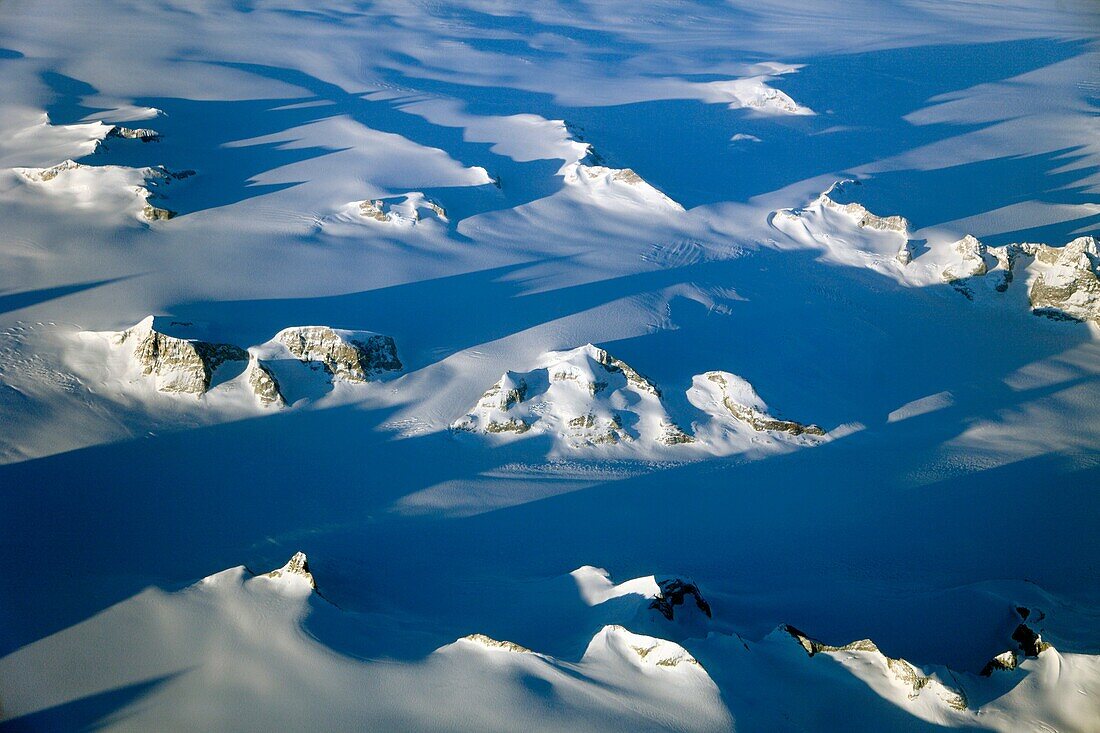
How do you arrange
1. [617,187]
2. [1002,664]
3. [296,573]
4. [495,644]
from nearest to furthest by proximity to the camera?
[495,644]
[296,573]
[1002,664]
[617,187]

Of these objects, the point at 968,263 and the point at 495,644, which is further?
the point at 968,263

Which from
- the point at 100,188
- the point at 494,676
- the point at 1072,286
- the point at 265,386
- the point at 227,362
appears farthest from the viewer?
the point at 1072,286

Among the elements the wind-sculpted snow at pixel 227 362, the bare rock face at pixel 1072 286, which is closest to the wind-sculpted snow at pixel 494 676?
the wind-sculpted snow at pixel 227 362

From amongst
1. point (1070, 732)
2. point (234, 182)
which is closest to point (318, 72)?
point (234, 182)

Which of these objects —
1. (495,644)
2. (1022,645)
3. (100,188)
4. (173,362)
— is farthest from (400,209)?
(1022,645)

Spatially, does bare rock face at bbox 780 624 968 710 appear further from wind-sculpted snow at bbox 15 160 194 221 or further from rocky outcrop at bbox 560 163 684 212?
wind-sculpted snow at bbox 15 160 194 221

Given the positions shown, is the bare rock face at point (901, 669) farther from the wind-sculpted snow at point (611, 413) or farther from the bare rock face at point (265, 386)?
the bare rock face at point (265, 386)

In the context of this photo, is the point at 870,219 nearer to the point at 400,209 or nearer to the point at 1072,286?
the point at 1072,286
